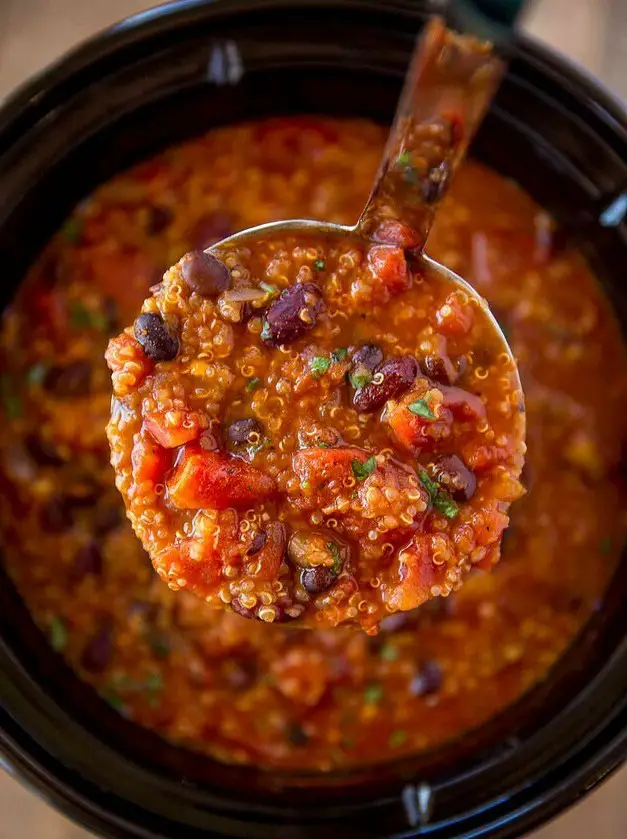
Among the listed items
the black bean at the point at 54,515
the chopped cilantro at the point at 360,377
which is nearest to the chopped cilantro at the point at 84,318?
the black bean at the point at 54,515

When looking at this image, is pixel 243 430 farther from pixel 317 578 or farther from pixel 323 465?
pixel 317 578

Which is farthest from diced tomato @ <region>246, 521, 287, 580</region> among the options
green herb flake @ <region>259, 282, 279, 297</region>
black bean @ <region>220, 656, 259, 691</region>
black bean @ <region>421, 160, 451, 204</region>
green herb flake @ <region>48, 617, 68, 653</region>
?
green herb flake @ <region>48, 617, 68, 653</region>

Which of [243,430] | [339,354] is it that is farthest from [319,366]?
[243,430]

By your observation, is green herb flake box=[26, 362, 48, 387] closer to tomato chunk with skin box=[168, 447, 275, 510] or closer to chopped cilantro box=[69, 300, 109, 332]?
chopped cilantro box=[69, 300, 109, 332]

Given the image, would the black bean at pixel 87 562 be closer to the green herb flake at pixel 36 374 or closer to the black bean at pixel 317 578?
the green herb flake at pixel 36 374

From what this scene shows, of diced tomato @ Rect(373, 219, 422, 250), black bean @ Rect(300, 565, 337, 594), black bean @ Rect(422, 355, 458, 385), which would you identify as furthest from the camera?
diced tomato @ Rect(373, 219, 422, 250)
